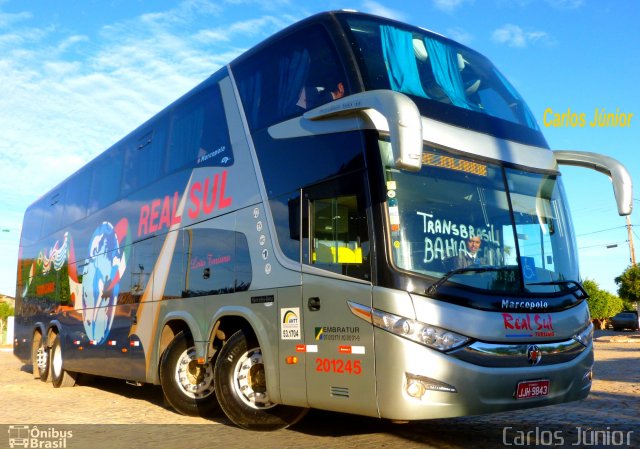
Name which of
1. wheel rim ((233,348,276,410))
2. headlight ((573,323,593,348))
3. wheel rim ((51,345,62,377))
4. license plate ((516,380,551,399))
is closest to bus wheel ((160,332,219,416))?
wheel rim ((233,348,276,410))

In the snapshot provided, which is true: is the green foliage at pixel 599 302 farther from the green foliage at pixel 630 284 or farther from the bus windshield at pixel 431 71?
the bus windshield at pixel 431 71

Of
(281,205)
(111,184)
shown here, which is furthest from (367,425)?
(111,184)

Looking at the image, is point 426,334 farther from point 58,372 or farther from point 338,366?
point 58,372

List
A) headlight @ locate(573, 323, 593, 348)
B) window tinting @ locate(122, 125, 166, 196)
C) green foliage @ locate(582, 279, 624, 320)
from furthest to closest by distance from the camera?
green foliage @ locate(582, 279, 624, 320), window tinting @ locate(122, 125, 166, 196), headlight @ locate(573, 323, 593, 348)

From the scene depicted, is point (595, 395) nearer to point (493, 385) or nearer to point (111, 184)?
point (493, 385)

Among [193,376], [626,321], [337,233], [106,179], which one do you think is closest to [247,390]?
[193,376]

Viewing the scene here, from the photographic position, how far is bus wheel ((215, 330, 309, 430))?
760cm

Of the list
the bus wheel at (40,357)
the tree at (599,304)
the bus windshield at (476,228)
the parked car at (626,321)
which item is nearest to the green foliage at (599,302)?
the tree at (599,304)

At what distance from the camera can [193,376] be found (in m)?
9.20

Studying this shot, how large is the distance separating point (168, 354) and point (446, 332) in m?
4.97

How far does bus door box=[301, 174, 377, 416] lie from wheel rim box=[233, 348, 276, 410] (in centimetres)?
121

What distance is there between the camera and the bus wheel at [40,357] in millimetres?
15463

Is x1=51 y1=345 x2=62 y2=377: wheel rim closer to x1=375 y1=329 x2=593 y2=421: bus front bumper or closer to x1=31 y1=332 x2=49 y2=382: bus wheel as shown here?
x1=31 y1=332 x2=49 y2=382: bus wheel

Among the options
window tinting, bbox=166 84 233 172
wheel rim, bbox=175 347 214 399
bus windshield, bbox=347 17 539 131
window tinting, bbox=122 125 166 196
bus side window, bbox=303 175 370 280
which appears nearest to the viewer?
bus side window, bbox=303 175 370 280
